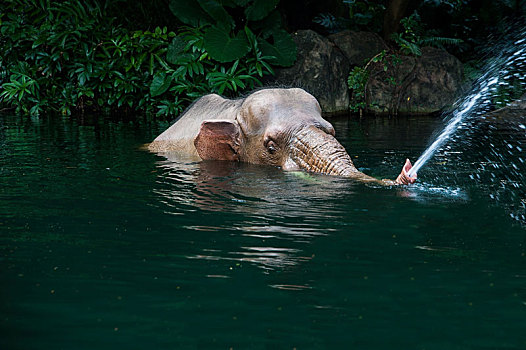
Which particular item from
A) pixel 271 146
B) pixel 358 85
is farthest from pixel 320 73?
pixel 271 146

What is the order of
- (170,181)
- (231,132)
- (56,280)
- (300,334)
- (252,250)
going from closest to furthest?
(300,334) → (56,280) → (252,250) → (170,181) → (231,132)

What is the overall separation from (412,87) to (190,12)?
17.7ft

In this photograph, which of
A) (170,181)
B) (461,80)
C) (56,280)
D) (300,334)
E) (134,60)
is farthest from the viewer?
(461,80)

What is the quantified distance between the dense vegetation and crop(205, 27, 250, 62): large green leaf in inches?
0.9

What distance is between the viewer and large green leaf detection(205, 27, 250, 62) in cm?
1465

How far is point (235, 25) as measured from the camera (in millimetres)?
16094

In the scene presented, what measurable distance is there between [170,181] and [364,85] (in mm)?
10410

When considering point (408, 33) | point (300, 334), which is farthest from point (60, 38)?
point (300, 334)

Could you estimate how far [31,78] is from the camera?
1612cm

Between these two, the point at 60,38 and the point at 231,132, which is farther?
the point at 60,38

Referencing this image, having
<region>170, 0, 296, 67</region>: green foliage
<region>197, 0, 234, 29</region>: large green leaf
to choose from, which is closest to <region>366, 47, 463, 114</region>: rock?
<region>170, 0, 296, 67</region>: green foliage

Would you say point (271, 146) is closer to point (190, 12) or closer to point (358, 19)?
point (190, 12)

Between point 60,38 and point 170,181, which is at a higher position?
point 60,38

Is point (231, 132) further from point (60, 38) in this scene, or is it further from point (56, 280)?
point (60, 38)
